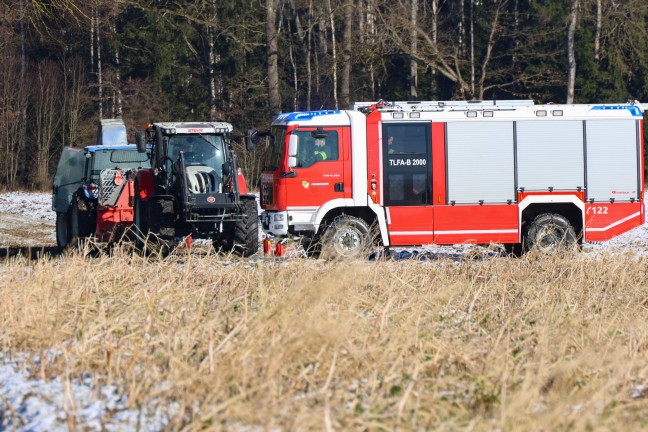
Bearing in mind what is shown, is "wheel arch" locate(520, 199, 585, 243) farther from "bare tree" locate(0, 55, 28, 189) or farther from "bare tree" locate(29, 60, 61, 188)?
"bare tree" locate(0, 55, 28, 189)

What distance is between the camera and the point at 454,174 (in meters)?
16.4

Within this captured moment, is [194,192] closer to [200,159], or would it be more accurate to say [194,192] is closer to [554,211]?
[200,159]

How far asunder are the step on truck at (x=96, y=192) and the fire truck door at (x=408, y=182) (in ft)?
14.5

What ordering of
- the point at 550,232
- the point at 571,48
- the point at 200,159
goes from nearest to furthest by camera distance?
the point at 550,232 → the point at 200,159 → the point at 571,48

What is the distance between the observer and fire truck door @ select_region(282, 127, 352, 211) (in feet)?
53.2

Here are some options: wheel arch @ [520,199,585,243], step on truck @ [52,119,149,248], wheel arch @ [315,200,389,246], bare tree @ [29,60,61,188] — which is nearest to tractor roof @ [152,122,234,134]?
step on truck @ [52,119,149,248]

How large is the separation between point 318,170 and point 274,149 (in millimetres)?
938

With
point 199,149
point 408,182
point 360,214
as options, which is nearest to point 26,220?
point 199,149

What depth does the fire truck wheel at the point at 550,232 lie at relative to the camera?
16.4 metres

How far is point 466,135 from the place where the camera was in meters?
16.5

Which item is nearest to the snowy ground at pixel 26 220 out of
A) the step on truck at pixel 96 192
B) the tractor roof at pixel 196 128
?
the step on truck at pixel 96 192

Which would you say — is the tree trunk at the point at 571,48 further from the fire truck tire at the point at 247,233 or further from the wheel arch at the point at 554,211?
the fire truck tire at the point at 247,233

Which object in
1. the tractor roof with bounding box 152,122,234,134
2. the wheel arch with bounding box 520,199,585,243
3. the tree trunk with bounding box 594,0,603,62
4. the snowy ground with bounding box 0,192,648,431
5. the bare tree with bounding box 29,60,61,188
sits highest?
the tree trunk with bounding box 594,0,603,62

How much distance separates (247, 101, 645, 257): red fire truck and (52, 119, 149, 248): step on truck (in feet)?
9.23
